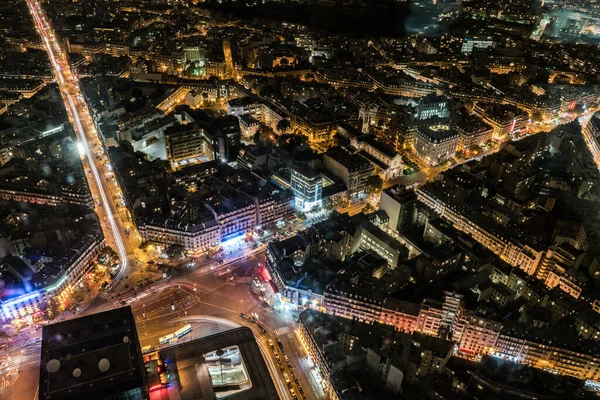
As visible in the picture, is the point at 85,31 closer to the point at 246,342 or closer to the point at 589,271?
the point at 246,342

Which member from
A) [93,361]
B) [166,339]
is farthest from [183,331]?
[93,361]

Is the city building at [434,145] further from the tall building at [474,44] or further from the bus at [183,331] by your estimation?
the tall building at [474,44]

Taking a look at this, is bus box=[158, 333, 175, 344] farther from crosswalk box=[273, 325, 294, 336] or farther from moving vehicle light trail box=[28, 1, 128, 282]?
moving vehicle light trail box=[28, 1, 128, 282]

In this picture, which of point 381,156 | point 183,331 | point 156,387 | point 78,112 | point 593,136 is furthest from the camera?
point 78,112

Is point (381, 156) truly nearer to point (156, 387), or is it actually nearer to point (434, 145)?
point (434, 145)

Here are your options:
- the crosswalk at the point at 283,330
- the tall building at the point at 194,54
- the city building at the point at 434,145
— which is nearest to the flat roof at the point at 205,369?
the crosswalk at the point at 283,330

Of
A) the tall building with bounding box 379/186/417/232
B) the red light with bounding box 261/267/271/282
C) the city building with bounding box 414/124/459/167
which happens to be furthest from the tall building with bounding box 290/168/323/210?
the city building with bounding box 414/124/459/167
